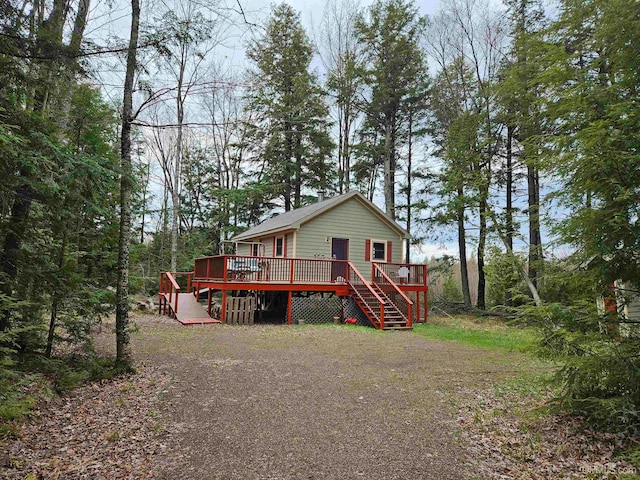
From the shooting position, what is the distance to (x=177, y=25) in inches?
221

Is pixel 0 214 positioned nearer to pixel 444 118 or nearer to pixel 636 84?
pixel 636 84

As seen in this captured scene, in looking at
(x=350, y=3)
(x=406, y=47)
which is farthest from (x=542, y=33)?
(x=350, y=3)

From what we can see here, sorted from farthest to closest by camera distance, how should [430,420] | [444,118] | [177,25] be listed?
[444,118]
[177,25]
[430,420]

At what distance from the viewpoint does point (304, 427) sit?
12.9 feet

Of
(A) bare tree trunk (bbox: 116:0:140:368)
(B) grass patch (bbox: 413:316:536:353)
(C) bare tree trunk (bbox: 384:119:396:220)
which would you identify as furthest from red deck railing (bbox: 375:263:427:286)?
(A) bare tree trunk (bbox: 116:0:140:368)

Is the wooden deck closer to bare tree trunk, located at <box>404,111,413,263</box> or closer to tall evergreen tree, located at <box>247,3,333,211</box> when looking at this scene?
bare tree trunk, located at <box>404,111,413,263</box>

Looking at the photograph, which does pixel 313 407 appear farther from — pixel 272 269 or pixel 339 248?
pixel 339 248

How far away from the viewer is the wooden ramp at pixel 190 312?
1155 centimetres

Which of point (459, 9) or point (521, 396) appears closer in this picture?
point (521, 396)

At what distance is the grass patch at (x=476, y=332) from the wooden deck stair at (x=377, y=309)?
59cm

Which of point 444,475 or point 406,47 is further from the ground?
point 406,47

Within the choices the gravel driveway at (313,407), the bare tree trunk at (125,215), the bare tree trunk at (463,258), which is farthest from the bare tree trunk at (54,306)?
the bare tree trunk at (463,258)

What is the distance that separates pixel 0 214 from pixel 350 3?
71.9 feet

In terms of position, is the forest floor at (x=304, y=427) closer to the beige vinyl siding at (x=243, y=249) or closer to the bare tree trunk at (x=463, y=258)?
the bare tree trunk at (x=463, y=258)
